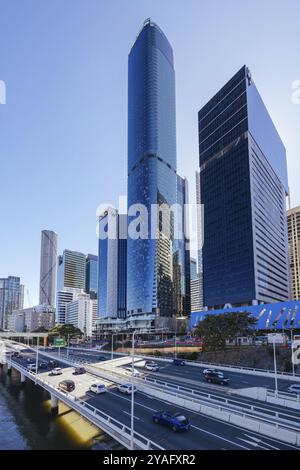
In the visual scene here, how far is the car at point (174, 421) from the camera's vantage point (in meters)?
32.8

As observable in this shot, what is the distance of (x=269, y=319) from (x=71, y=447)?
365 ft

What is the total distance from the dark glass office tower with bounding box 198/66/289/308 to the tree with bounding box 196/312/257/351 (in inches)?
2904

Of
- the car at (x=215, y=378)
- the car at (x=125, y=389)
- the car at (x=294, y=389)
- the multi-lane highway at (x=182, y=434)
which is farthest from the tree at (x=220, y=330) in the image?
the multi-lane highway at (x=182, y=434)

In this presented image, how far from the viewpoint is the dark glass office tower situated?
16762 cm

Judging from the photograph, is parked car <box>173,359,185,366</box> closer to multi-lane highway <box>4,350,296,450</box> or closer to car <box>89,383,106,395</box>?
multi-lane highway <box>4,350,296,450</box>

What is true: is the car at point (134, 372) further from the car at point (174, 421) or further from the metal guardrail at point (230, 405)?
the car at point (174, 421)

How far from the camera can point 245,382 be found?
182 ft

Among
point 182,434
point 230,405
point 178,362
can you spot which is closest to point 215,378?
point 230,405

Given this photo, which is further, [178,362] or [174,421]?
[178,362]

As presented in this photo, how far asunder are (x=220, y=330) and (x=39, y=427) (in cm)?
5011

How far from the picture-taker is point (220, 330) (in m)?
85.4

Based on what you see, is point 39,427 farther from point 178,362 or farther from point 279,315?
point 279,315
